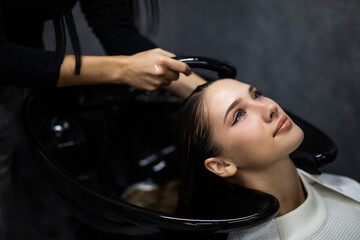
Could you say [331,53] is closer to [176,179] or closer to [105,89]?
[176,179]

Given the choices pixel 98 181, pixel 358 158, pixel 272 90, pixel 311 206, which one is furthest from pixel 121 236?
pixel 272 90

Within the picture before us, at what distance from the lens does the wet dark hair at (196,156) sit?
0.84 meters

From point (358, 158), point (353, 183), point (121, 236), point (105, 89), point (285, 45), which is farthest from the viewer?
point (285, 45)

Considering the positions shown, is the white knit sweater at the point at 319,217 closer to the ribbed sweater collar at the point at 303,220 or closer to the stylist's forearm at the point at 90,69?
the ribbed sweater collar at the point at 303,220

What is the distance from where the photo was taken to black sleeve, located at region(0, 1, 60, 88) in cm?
80

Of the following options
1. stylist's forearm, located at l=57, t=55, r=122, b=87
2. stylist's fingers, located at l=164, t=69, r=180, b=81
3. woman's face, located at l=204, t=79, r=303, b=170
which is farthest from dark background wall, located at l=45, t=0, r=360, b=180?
woman's face, located at l=204, t=79, r=303, b=170

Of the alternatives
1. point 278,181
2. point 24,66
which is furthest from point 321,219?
point 24,66

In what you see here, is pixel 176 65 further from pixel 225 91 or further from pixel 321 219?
pixel 321 219

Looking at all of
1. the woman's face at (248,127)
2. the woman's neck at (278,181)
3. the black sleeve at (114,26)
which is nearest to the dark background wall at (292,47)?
the black sleeve at (114,26)

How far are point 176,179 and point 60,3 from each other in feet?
2.08

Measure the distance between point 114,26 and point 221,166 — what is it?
0.47 metres

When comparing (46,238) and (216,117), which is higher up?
(216,117)

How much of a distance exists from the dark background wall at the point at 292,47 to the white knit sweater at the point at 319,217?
0.56m

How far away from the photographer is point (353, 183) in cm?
97
